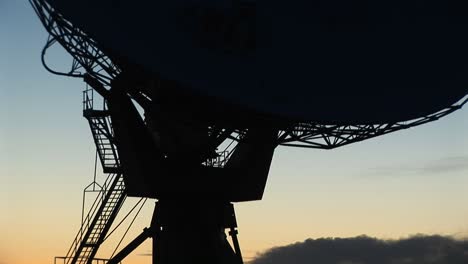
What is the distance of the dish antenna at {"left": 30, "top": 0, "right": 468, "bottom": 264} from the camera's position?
18422mm

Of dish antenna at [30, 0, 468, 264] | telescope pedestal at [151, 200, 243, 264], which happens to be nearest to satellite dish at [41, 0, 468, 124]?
dish antenna at [30, 0, 468, 264]

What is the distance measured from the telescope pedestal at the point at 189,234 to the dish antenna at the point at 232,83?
1.3 inches

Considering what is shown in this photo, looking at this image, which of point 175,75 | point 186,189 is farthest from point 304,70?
point 186,189

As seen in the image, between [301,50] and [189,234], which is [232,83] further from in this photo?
[189,234]

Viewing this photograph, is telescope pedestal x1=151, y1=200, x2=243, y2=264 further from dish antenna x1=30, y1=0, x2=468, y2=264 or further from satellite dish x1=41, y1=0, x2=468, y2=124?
satellite dish x1=41, y1=0, x2=468, y2=124

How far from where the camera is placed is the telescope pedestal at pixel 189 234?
23.1m

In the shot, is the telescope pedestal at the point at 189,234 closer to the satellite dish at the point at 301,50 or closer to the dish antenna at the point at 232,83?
the dish antenna at the point at 232,83

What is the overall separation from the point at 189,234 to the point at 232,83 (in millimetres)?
6354

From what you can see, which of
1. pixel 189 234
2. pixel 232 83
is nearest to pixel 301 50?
pixel 232 83

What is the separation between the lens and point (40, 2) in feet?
58.6

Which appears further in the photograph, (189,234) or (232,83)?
(189,234)

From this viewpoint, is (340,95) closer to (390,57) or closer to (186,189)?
(390,57)

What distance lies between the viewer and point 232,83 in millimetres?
18938

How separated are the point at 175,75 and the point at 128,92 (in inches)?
171
